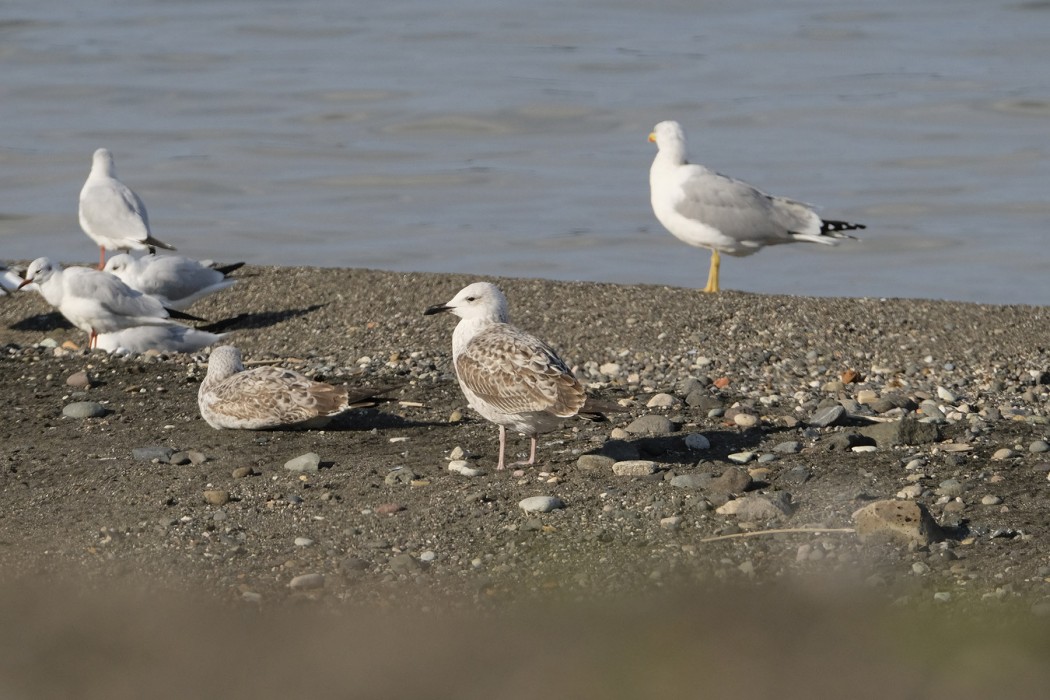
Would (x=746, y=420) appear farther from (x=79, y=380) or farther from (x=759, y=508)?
(x=79, y=380)

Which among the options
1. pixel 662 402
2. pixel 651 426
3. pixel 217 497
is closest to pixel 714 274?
pixel 662 402

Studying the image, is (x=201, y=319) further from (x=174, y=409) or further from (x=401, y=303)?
(x=174, y=409)

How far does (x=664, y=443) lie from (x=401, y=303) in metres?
4.09

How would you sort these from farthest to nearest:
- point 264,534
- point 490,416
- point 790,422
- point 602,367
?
1. point 602,367
2. point 790,422
3. point 490,416
4. point 264,534

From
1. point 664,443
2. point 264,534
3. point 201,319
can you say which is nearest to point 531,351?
point 664,443

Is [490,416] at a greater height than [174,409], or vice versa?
[490,416]

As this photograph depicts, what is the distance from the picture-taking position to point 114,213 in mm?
13867

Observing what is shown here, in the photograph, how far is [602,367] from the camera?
28.5 feet

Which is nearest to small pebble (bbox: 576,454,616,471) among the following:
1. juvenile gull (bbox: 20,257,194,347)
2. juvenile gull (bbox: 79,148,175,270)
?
juvenile gull (bbox: 20,257,194,347)

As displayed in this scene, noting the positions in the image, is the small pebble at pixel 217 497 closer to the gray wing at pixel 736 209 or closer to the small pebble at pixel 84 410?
the small pebble at pixel 84 410

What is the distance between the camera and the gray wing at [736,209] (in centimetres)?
1216

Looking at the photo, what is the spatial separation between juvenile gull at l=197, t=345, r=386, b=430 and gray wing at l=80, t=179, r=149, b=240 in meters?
6.87

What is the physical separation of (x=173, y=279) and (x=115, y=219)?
2.73 metres

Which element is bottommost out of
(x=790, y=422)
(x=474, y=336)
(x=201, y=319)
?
(x=201, y=319)
